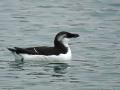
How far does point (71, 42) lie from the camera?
28359mm

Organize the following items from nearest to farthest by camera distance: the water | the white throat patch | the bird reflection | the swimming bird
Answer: the water
the bird reflection
the swimming bird
the white throat patch

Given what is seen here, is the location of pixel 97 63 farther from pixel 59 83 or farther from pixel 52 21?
pixel 52 21

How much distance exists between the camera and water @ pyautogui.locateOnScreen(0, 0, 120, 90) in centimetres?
2116

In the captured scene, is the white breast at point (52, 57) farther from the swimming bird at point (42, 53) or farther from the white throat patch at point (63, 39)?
the white throat patch at point (63, 39)

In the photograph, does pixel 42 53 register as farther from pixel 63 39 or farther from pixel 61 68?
pixel 63 39

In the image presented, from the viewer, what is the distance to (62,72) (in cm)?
2283

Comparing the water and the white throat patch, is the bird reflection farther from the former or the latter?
the white throat patch

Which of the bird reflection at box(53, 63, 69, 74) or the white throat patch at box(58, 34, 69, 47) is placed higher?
the white throat patch at box(58, 34, 69, 47)

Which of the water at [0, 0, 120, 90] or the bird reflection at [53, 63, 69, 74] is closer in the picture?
the water at [0, 0, 120, 90]

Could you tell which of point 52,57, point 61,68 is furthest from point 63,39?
point 61,68

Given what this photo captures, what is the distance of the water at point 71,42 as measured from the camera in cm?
2116

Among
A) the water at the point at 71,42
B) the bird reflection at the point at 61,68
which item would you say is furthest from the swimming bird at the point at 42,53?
the bird reflection at the point at 61,68

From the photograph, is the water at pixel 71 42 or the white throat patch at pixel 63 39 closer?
the water at pixel 71 42

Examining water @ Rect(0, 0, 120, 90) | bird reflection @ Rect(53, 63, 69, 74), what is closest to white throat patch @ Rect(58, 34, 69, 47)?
water @ Rect(0, 0, 120, 90)
